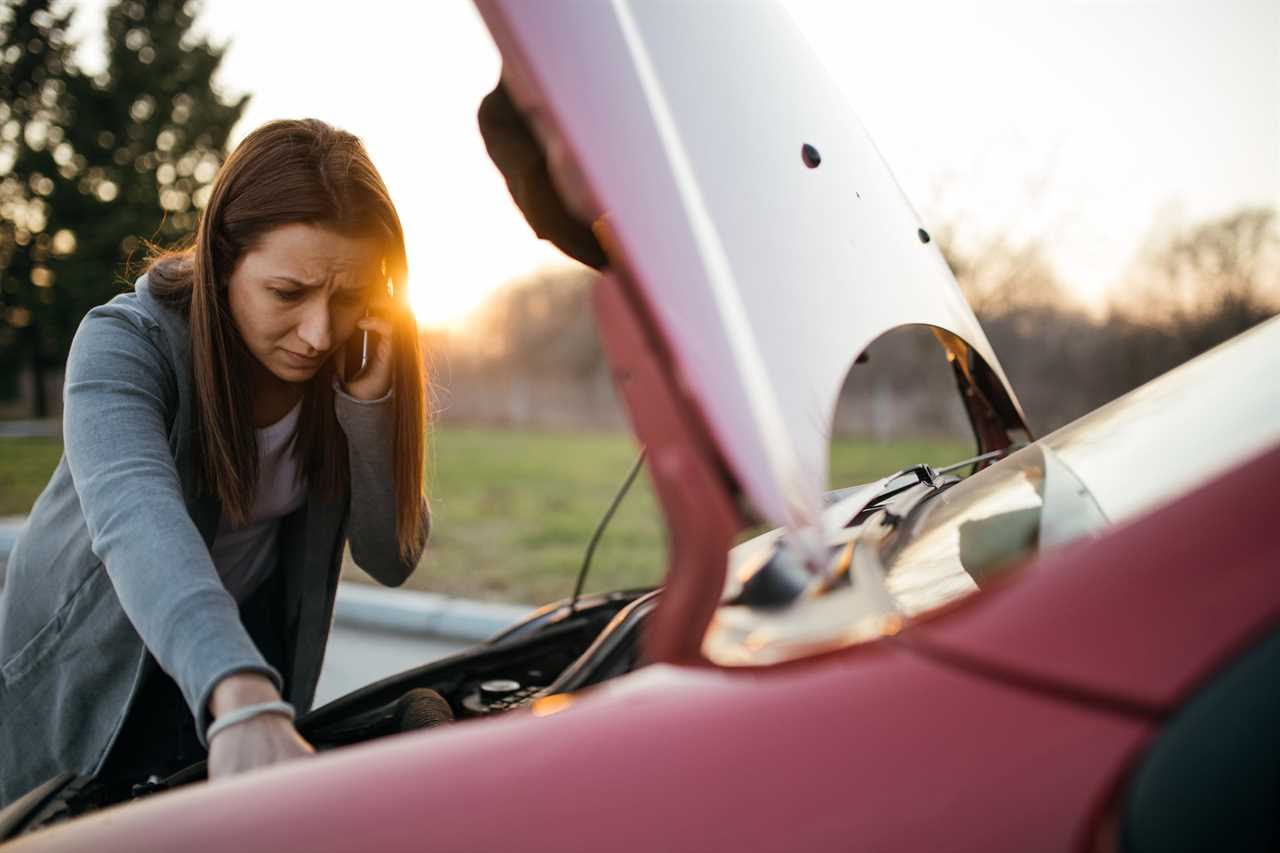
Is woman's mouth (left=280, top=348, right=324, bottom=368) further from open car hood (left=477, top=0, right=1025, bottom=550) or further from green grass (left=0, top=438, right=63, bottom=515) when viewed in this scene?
green grass (left=0, top=438, right=63, bottom=515)

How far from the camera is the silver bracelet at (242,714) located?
98 centimetres

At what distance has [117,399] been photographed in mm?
1360

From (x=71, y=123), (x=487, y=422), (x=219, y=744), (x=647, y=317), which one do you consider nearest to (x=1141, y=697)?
(x=647, y=317)

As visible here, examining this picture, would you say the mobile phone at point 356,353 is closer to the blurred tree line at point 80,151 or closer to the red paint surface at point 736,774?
the red paint surface at point 736,774

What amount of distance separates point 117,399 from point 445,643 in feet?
9.69

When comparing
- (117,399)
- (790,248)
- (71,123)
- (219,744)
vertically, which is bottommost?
(219,744)

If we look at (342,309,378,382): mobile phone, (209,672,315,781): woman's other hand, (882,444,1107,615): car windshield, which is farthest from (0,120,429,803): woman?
(882,444,1107,615): car windshield

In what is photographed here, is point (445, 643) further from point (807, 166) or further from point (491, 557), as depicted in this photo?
point (807, 166)

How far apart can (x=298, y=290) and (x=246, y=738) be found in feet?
2.80

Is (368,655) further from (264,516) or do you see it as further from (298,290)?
(298,290)

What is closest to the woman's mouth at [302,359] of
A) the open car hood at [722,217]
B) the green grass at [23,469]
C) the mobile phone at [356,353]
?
the mobile phone at [356,353]

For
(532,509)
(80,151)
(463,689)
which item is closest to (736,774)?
(463,689)

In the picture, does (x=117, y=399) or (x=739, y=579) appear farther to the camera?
(x=117, y=399)

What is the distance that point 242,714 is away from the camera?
0.99 meters
